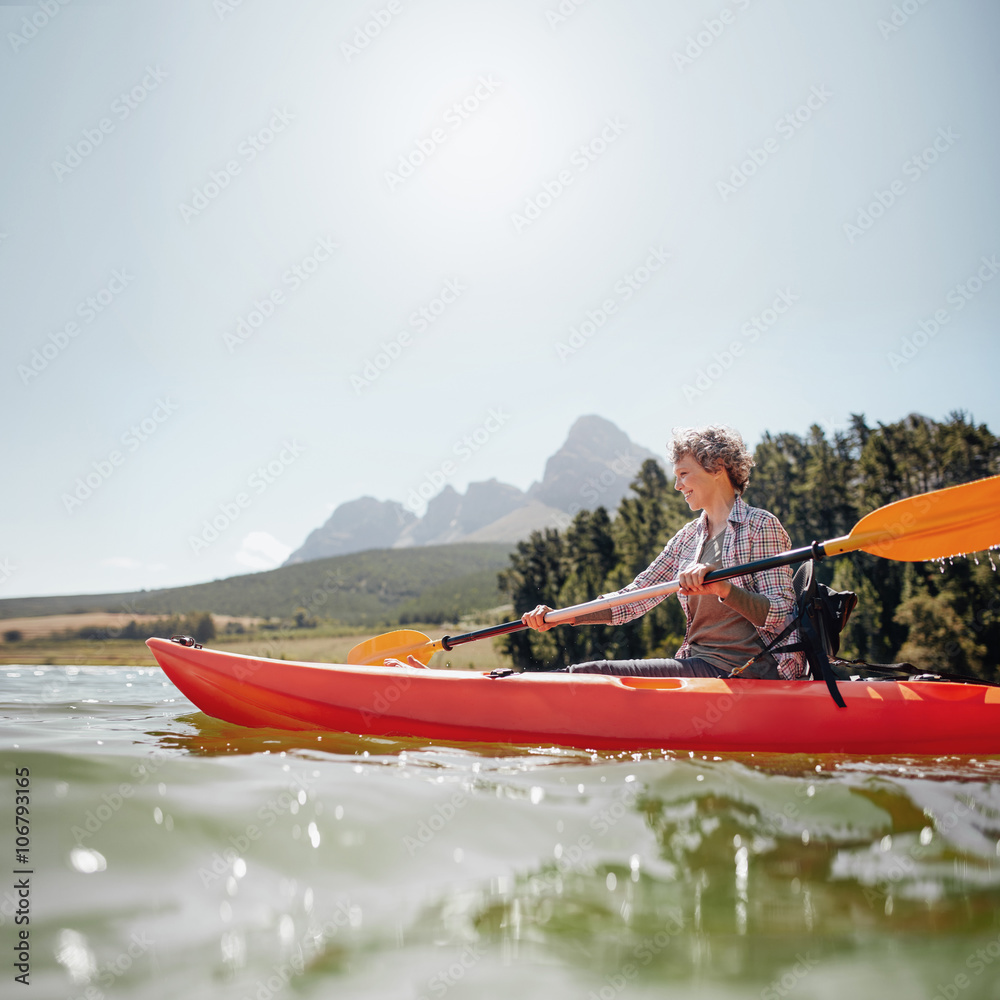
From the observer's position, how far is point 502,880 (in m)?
2.07

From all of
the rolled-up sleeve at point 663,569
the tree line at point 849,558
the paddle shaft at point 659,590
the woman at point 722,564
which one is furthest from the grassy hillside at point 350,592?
the woman at point 722,564

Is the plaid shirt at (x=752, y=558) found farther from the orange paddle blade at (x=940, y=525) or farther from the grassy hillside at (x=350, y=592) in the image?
the grassy hillside at (x=350, y=592)

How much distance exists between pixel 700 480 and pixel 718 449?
0.67 feet

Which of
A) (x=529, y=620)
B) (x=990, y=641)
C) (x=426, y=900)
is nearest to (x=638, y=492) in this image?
(x=990, y=641)

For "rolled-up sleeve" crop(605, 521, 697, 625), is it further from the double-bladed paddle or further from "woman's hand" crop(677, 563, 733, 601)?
"woman's hand" crop(677, 563, 733, 601)

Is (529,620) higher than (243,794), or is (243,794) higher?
(529,620)

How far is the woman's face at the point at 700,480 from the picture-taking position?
13.1 ft

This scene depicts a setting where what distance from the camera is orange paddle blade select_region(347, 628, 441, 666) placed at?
230 inches

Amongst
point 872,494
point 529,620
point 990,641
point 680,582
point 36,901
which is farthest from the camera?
point 872,494

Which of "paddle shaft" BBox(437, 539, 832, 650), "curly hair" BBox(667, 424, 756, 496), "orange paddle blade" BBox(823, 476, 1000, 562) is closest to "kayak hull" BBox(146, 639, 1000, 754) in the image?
"paddle shaft" BBox(437, 539, 832, 650)

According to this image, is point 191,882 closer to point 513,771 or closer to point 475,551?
point 513,771

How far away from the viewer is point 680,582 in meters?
3.65

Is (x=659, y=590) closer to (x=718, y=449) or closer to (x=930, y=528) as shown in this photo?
(x=718, y=449)

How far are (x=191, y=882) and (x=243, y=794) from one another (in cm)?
76
